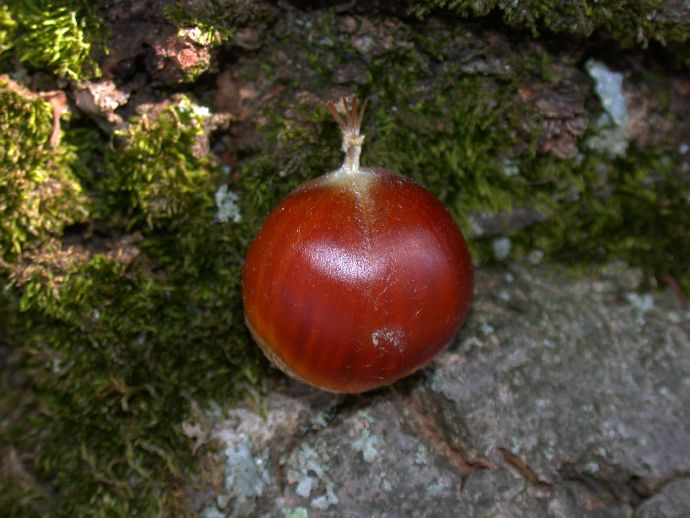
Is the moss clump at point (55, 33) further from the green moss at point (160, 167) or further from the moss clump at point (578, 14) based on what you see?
the moss clump at point (578, 14)

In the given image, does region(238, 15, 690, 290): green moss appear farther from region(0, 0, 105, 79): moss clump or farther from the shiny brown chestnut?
region(0, 0, 105, 79): moss clump

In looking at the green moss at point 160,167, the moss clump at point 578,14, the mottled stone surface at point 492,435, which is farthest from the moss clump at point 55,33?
the mottled stone surface at point 492,435

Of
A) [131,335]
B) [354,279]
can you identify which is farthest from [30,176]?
[354,279]

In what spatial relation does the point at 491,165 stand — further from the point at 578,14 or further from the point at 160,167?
the point at 160,167

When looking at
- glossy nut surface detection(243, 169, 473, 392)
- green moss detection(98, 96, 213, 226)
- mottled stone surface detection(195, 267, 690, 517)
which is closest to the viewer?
glossy nut surface detection(243, 169, 473, 392)

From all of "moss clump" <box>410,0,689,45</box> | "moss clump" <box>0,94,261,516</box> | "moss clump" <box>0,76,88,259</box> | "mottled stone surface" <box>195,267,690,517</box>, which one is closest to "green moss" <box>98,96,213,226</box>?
"moss clump" <box>0,94,261,516</box>

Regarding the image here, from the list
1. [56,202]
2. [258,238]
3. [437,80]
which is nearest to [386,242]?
[258,238]
